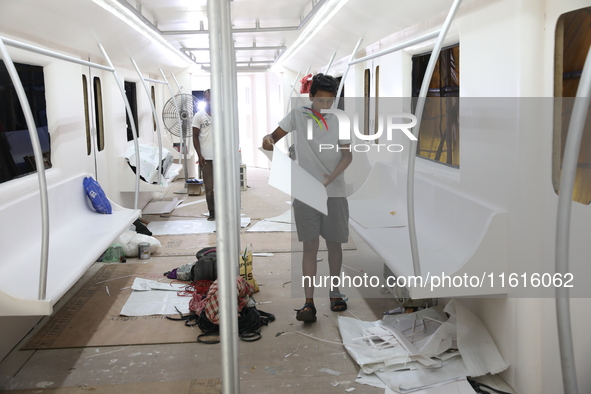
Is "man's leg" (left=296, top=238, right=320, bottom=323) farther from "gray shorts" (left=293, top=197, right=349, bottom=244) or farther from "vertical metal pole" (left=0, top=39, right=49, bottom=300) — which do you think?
"vertical metal pole" (left=0, top=39, right=49, bottom=300)

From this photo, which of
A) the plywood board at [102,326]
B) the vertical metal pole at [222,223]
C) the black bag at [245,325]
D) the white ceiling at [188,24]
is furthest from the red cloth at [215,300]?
the white ceiling at [188,24]

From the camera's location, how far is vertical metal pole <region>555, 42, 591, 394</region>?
6.97 feet

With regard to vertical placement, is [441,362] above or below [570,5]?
below

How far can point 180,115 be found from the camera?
Result: 428 inches

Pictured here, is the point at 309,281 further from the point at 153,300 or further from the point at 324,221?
the point at 153,300

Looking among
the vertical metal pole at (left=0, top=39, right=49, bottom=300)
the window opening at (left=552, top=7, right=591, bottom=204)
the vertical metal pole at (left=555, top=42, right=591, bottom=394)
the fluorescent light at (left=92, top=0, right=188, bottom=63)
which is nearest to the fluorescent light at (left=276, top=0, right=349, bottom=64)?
the fluorescent light at (left=92, top=0, right=188, bottom=63)

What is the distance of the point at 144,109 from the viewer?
1064cm

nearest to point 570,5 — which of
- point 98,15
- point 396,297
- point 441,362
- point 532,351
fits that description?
point 532,351

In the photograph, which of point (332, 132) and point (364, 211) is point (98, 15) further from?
point (364, 211)

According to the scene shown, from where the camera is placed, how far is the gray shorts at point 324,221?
14.9 feet

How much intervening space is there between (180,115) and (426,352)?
795 cm

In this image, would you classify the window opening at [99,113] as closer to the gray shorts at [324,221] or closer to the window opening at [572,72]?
the gray shorts at [324,221]

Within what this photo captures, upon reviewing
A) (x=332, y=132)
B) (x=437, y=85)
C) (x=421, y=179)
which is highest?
(x=437, y=85)

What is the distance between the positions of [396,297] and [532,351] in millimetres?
1620
